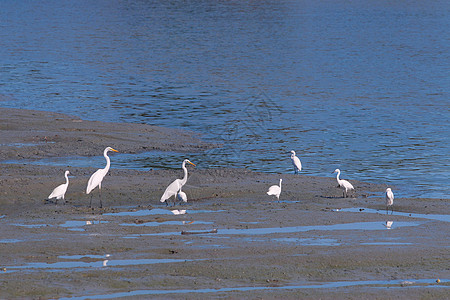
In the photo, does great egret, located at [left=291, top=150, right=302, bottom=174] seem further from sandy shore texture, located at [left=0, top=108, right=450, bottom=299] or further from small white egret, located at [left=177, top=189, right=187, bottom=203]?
small white egret, located at [left=177, top=189, right=187, bottom=203]

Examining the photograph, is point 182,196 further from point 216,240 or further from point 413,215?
point 413,215

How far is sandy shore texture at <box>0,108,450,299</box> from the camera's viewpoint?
1066 centimetres

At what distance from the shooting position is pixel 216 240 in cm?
1287

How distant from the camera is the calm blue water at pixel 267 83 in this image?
925 inches

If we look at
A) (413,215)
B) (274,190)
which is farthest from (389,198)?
(274,190)

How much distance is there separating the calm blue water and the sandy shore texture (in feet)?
9.96

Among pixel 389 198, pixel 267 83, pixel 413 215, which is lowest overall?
pixel 267 83

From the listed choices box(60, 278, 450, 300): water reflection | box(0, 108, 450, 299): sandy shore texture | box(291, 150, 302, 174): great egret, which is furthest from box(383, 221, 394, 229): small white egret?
box(291, 150, 302, 174): great egret

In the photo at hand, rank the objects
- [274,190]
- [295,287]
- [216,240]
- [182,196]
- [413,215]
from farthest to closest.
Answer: [274,190], [182,196], [413,215], [216,240], [295,287]

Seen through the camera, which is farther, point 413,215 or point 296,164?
point 296,164

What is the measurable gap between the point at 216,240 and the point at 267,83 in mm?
27383

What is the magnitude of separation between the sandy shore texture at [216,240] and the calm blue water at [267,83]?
9.96 ft

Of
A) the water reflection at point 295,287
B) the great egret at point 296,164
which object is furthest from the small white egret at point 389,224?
the great egret at point 296,164

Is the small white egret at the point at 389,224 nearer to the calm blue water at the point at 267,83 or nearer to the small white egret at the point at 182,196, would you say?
the calm blue water at the point at 267,83
